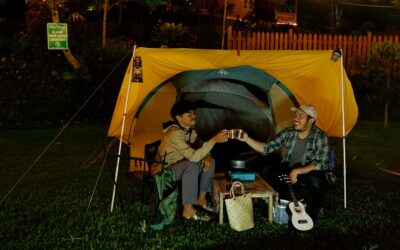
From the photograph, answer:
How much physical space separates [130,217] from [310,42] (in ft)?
36.1

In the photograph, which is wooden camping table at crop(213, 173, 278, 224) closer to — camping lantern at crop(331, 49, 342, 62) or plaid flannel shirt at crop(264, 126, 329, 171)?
plaid flannel shirt at crop(264, 126, 329, 171)

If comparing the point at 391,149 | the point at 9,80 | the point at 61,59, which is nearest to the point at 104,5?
the point at 61,59

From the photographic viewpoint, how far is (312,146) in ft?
20.0

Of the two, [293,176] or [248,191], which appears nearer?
[248,191]

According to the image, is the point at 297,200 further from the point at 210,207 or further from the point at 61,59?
the point at 61,59

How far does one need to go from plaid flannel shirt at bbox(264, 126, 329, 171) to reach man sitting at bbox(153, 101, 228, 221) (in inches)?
27.9

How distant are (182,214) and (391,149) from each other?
5.51 meters

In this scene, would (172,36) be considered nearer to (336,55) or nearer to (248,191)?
(336,55)

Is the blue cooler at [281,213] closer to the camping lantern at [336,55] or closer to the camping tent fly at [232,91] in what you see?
the camping tent fly at [232,91]

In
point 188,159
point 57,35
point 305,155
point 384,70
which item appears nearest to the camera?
point 188,159

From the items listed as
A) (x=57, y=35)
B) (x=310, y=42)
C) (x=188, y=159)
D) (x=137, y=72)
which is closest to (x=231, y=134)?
(x=188, y=159)

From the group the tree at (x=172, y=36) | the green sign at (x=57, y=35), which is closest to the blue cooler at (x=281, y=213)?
the green sign at (x=57, y=35)

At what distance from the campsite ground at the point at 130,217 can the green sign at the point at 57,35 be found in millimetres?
2224

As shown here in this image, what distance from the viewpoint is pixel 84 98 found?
14672mm
